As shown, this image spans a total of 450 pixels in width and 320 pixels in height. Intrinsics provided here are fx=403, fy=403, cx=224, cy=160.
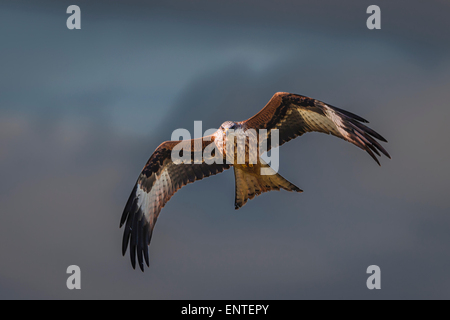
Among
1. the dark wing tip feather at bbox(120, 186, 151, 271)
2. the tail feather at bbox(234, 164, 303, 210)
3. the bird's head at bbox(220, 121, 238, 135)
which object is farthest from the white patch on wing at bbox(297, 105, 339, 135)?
the dark wing tip feather at bbox(120, 186, 151, 271)

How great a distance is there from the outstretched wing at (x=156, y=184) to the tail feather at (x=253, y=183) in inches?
38.3

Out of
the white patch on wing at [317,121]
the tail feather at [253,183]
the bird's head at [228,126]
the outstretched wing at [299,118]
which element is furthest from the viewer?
the tail feather at [253,183]

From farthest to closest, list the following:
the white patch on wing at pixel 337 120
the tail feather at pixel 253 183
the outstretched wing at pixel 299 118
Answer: the tail feather at pixel 253 183 < the outstretched wing at pixel 299 118 < the white patch on wing at pixel 337 120

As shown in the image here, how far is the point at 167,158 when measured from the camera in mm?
11266

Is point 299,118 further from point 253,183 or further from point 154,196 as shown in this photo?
point 154,196

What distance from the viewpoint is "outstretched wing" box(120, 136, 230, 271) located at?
1101 cm

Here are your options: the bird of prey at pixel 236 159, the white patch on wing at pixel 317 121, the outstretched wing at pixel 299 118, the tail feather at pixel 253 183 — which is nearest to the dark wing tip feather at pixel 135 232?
the bird of prey at pixel 236 159

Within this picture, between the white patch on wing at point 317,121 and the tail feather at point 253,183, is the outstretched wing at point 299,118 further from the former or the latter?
the tail feather at point 253,183

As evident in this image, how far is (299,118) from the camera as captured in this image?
9977mm

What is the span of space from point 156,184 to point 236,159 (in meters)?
2.76

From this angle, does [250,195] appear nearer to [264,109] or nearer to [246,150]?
[246,150]

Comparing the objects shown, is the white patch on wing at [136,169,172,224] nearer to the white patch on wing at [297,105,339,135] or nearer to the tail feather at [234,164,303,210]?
the tail feather at [234,164,303,210]

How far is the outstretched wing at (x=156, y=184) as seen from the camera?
11.0 m

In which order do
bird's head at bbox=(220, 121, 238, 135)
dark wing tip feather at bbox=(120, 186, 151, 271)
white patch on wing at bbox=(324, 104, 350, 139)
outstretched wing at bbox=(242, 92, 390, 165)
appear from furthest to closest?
1. dark wing tip feather at bbox=(120, 186, 151, 271)
2. bird's head at bbox=(220, 121, 238, 135)
3. outstretched wing at bbox=(242, 92, 390, 165)
4. white patch on wing at bbox=(324, 104, 350, 139)
